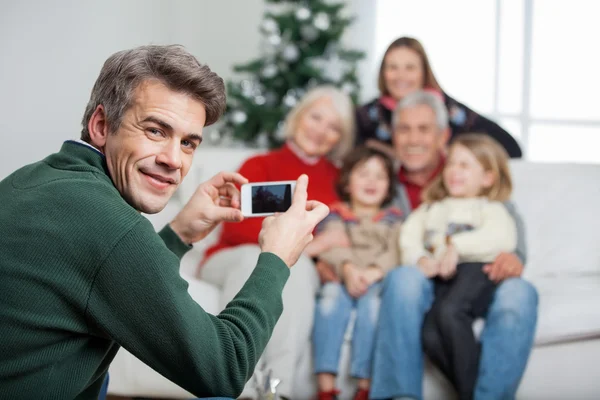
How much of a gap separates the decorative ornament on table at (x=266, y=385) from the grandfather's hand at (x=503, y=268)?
89cm

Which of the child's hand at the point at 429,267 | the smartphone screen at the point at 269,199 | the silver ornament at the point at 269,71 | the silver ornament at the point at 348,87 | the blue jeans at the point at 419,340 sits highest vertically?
the silver ornament at the point at 269,71

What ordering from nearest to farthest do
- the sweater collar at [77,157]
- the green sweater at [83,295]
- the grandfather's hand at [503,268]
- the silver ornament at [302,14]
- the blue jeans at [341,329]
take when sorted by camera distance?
the green sweater at [83,295] → the sweater collar at [77,157] → the blue jeans at [341,329] → the grandfather's hand at [503,268] → the silver ornament at [302,14]

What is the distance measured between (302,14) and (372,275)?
5.59 feet

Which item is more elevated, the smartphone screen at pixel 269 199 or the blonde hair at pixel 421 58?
the blonde hair at pixel 421 58

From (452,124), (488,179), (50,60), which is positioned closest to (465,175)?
(488,179)

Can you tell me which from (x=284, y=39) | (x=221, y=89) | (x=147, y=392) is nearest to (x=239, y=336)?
(x=221, y=89)

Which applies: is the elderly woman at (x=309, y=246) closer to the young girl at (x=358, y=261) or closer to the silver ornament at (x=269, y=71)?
the young girl at (x=358, y=261)

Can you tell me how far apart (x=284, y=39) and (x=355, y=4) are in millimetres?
1082

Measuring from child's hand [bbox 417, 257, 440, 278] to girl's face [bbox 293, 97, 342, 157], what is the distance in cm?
63

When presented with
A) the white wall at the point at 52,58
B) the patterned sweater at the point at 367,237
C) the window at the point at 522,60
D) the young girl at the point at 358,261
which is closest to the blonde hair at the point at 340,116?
the young girl at the point at 358,261

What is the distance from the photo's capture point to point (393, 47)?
9.21ft

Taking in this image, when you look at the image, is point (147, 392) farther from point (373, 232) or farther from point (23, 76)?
point (23, 76)

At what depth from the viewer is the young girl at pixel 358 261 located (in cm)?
220

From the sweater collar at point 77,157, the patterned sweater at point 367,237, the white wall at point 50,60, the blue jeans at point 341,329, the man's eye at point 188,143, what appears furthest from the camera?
the white wall at point 50,60
